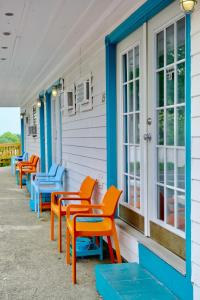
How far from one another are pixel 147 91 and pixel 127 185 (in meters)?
1.13

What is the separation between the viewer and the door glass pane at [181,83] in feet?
8.95

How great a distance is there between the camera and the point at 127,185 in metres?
3.99

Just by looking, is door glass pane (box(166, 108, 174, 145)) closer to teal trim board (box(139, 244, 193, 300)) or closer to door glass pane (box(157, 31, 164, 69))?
door glass pane (box(157, 31, 164, 69))

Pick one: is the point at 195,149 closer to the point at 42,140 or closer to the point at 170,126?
the point at 170,126

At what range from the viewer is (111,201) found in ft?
12.3

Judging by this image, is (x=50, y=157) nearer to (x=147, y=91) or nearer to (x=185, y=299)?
(x=147, y=91)

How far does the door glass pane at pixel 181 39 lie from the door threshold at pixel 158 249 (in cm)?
146

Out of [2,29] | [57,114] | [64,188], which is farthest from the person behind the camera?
[57,114]

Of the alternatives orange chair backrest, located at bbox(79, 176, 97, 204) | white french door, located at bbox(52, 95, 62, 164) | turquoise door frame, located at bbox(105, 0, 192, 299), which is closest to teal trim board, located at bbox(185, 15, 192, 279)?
turquoise door frame, located at bbox(105, 0, 192, 299)

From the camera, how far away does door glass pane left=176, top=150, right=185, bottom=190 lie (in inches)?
108

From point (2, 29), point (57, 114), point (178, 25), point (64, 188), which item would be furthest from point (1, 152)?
point (178, 25)

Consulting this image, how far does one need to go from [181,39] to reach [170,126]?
65cm

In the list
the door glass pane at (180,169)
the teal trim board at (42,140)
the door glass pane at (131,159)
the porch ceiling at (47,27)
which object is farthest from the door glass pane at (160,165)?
the teal trim board at (42,140)

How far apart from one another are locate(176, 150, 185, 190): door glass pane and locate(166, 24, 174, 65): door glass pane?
724 millimetres
